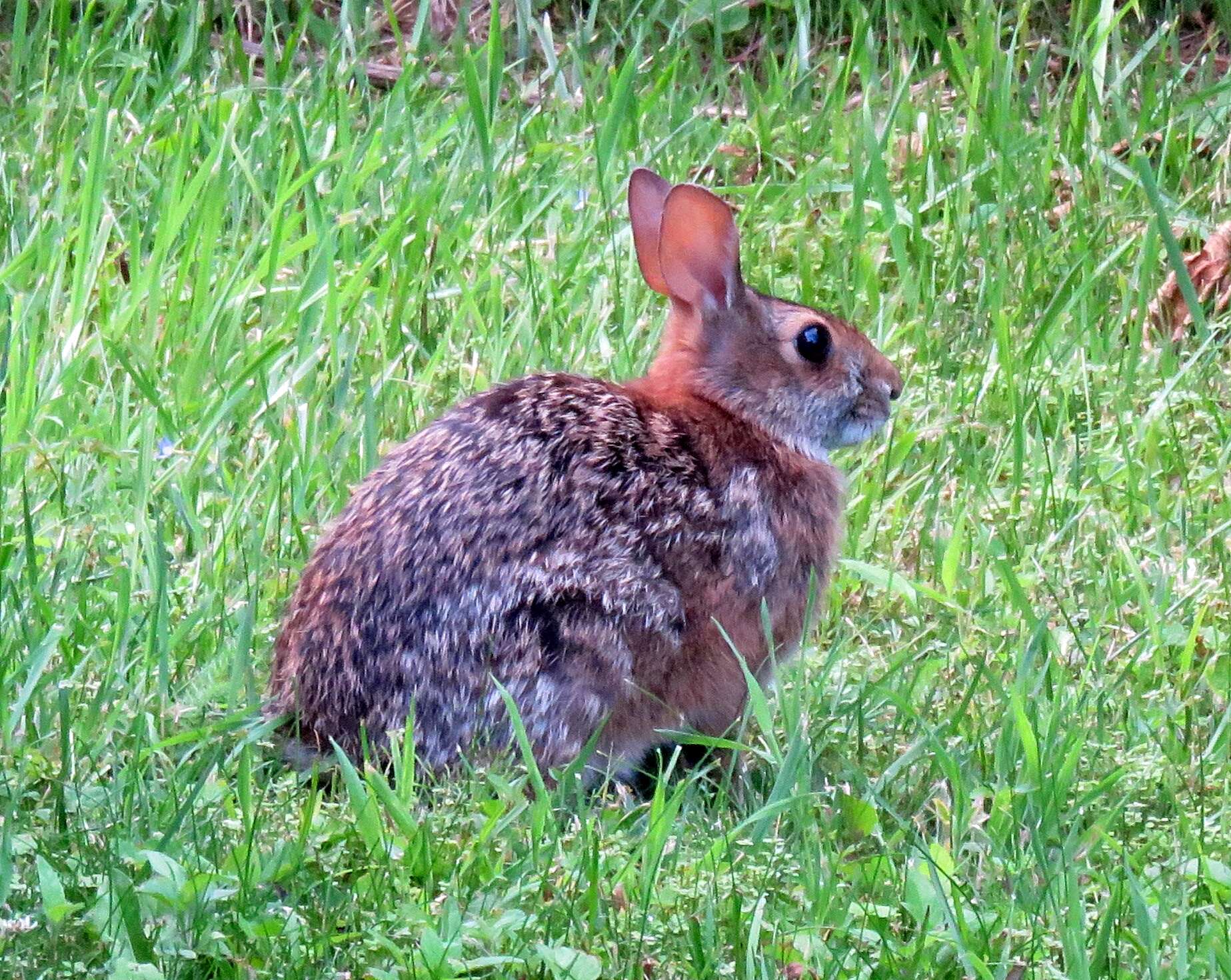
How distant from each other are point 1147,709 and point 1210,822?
20.0 inches

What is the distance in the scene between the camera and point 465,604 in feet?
13.5

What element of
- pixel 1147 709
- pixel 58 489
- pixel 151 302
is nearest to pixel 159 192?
pixel 151 302

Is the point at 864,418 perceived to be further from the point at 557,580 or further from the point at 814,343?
the point at 557,580

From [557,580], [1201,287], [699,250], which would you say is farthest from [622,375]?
[1201,287]

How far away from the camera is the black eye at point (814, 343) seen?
5.03 metres

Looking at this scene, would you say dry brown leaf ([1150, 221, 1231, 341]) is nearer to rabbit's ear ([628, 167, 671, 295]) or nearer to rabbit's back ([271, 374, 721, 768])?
rabbit's ear ([628, 167, 671, 295])

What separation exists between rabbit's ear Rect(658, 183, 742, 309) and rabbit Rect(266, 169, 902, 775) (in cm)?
34

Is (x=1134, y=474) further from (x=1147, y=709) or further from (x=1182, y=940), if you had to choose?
(x=1182, y=940)

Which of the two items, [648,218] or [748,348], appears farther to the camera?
[648,218]

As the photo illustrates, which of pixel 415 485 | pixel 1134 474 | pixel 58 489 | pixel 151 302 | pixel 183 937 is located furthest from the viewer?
pixel 151 302

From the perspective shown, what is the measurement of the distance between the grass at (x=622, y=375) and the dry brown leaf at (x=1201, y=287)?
0.25 ft

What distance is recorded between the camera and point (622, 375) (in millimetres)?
5902

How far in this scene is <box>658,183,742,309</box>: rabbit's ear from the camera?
4.95 metres

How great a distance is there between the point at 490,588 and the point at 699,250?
1.26 m
